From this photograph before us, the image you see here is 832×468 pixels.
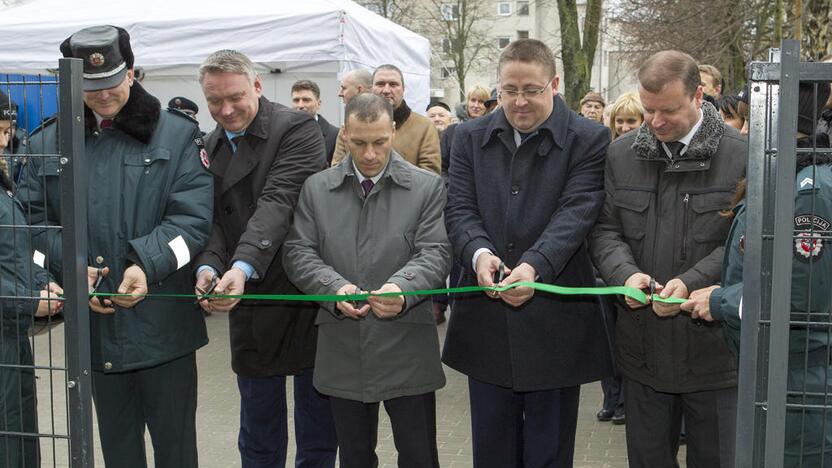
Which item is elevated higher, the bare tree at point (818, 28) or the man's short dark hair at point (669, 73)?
the bare tree at point (818, 28)

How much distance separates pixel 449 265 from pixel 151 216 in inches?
51.4

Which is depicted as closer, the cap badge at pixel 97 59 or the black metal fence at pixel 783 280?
the black metal fence at pixel 783 280

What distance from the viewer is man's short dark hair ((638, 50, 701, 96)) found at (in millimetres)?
3787

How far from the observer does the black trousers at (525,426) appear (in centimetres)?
421

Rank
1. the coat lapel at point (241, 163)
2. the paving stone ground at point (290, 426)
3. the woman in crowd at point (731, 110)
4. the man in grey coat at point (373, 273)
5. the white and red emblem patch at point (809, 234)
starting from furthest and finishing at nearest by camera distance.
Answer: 1. the woman in crowd at point (731, 110)
2. the paving stone ground at point (290, 426)
3. the coat lapel at point (241, 163)
4. the man in grey coat at point (373, 273)
5. the white and red emblem patch at point (809, 234)

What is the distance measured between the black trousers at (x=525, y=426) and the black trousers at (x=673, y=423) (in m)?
0.35

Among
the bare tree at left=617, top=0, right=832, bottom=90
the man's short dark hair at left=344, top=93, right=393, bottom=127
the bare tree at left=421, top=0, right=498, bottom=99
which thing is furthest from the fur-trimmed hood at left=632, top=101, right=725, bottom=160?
the bare tree at left=421, top=0, right=498, bottom=99

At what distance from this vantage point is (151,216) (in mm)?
3982

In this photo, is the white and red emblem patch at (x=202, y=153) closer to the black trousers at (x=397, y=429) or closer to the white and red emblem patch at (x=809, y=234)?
the black trousers at (x=397, y=429)

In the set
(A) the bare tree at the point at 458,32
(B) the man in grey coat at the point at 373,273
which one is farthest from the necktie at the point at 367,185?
(A) the bare tree at the point at 458,32

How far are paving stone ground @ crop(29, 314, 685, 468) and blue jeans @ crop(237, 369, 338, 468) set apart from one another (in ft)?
3.03

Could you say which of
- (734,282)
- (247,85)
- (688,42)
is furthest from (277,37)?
(688,42)

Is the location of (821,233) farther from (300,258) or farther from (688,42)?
(688,42)

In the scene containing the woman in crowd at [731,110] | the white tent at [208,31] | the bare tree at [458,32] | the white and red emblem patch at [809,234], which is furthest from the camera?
the bare tree at [458,32]
